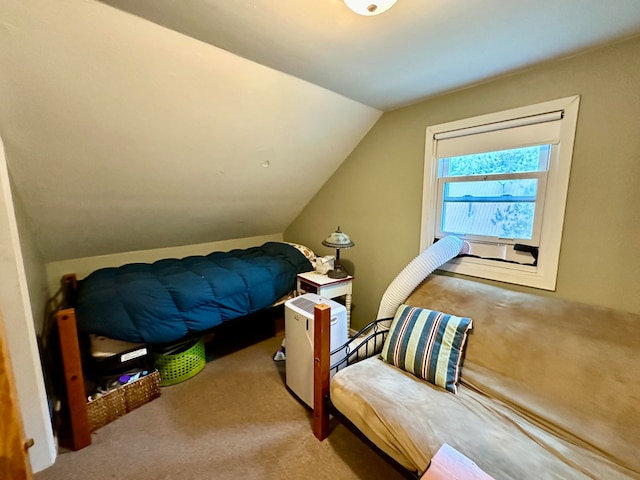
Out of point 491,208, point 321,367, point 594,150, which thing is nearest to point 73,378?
point 321,367

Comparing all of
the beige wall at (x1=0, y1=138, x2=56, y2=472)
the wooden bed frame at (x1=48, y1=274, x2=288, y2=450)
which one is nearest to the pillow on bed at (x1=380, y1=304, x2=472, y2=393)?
the wooden bed frame at (x1=48, y1=274, x2=288, y2=450)

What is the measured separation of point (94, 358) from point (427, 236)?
7.85 ft

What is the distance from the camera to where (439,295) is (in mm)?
1948

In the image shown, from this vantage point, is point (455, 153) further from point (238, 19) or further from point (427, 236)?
point (238, 19)

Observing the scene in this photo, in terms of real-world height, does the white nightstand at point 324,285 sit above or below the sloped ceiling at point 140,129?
below

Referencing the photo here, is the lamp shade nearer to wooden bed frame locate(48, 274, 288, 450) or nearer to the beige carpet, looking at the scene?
the beige carpet

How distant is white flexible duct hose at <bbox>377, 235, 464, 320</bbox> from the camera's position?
1946 mm

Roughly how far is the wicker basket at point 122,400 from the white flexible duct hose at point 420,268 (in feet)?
5.65

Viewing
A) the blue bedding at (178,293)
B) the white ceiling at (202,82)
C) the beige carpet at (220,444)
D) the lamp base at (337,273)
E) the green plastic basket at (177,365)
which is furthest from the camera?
the lamp base at (337,273)

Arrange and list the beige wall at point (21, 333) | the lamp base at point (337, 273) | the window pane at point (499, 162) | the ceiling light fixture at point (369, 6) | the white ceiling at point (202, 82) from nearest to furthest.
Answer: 1. the ceiling light fixture at point (369, 6)
2. the white ceiling at point (202, 82)
3. the beige wall at point (21, 333)
4. the window pane at point (499, 162)
5. the lamp base at point (337, 273)

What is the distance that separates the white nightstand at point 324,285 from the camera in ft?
7.95

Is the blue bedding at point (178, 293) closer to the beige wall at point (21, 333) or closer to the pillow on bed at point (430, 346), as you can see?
the beige wall at point (21, 333)

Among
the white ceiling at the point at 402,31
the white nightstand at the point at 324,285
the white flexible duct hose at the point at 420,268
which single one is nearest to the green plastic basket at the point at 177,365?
the white nightstand at the point at 324,285

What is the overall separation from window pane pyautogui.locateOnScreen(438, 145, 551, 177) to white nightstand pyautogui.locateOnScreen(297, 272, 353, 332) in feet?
3.98
